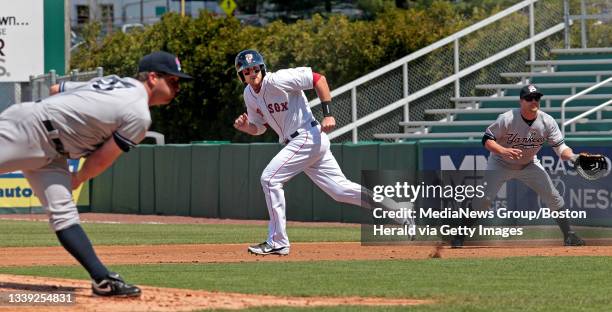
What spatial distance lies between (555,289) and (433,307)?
1546 mm

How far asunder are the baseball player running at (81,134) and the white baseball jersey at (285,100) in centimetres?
380

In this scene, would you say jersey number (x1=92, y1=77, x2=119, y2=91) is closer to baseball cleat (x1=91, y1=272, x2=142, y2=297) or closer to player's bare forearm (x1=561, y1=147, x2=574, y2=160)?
baseball cleat (x1=91, y1=272, x2=142, y2=297)

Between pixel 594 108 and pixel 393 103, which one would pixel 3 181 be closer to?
pixel 393 103

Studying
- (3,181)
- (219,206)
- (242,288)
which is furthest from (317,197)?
(242,288)

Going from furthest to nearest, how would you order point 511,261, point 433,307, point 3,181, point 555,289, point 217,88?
point 217,88 < point 3,181 < point 511,261 < point 555,289 < point 433,307

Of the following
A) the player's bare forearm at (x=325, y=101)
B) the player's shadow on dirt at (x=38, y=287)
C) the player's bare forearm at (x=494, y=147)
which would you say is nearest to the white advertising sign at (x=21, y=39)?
the player's bare forearm at (x=494, y=147)

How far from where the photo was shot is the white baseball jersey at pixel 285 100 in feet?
40.8

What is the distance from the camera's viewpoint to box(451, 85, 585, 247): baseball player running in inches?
537

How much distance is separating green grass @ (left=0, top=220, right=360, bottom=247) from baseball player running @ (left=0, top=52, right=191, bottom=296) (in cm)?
710

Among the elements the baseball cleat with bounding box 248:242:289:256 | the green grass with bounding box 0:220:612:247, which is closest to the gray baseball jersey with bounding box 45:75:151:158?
the baseball cleat with bounding box 248:242:289:256

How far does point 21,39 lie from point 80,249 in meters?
21.5

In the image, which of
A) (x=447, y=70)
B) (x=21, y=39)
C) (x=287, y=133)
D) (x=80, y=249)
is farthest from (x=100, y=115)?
(x=21, y=39)

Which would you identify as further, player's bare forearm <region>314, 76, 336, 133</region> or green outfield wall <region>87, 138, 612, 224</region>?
green outfield wall <region>87, 138, 612, 224</region>

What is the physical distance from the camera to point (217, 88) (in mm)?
30672
